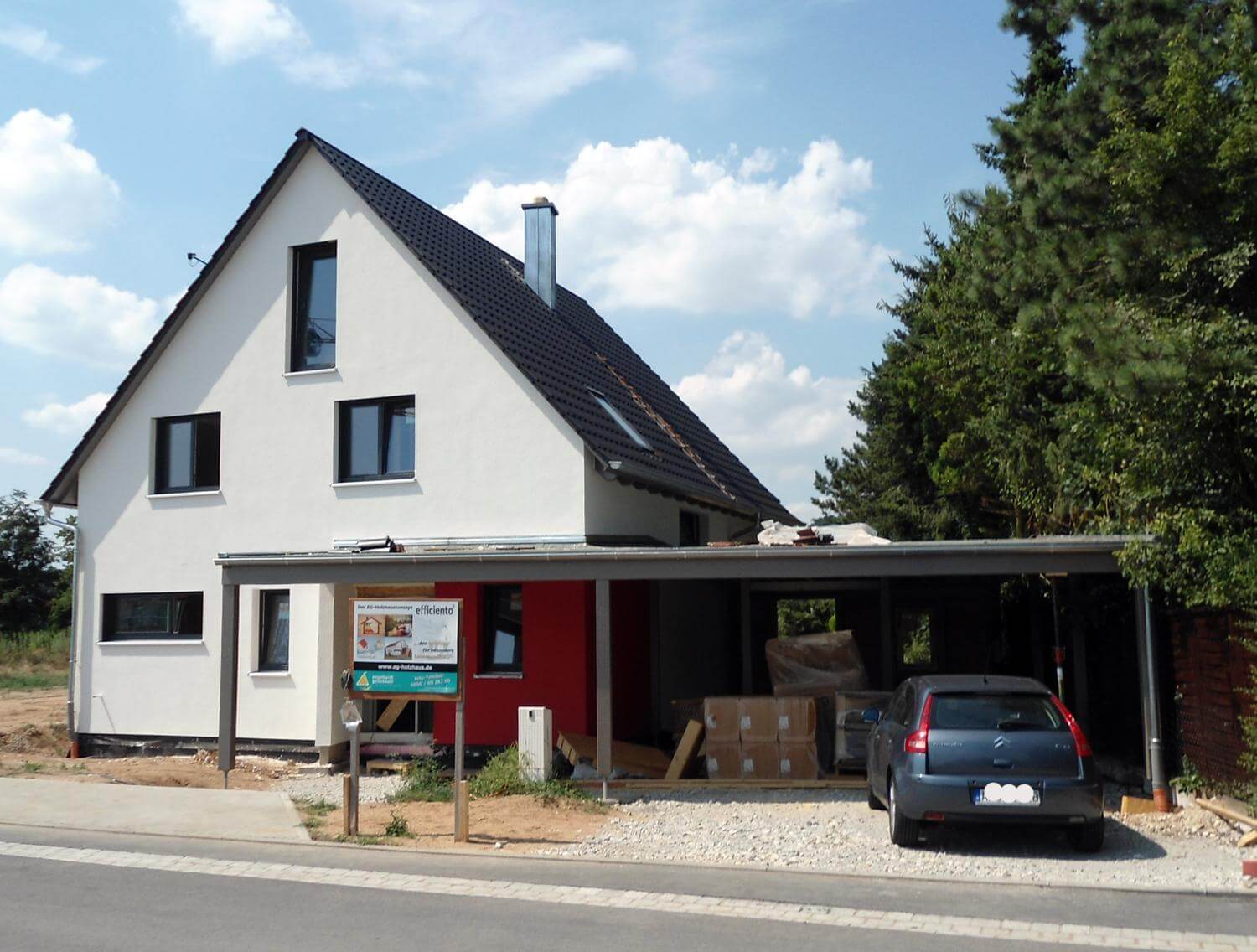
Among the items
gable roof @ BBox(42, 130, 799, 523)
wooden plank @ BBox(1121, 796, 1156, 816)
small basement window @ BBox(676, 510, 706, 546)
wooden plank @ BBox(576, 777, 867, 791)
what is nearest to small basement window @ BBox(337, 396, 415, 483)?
gable roof @ BBox(42, 130, 799, 523)

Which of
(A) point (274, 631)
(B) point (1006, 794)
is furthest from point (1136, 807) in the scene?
(A) point (274, 631)

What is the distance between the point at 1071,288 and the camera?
12.5 metres

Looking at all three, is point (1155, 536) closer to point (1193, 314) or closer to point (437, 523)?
point (1193, 314)

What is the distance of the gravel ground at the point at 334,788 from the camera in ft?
44.8

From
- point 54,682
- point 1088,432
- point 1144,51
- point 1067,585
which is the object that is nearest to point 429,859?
point 1088,432

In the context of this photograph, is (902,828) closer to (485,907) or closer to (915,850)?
(915,850)

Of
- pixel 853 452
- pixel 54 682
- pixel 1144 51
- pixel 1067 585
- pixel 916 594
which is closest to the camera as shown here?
pixel 1144 51

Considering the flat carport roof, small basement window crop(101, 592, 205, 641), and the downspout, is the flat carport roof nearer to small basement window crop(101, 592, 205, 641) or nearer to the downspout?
small basement window crop(101, 592, 205, 641)

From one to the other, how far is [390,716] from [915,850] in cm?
955

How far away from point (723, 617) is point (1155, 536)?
Answer: 1305cm

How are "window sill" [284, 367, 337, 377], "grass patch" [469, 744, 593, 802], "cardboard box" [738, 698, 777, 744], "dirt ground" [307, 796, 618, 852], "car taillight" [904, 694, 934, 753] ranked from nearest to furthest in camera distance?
"car taillight" [904, 694, 934, 753] < "dirt ground" [307, 796, 618, 852] < "grass patch" [469, 744, 593, 802] < "cardboard box" [738, 698, 777, 744] < "window sill" [284, 367, 337, 377]

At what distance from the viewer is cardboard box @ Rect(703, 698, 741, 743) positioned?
14484mm

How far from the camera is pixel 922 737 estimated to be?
985 cm

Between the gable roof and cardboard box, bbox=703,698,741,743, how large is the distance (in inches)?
135
